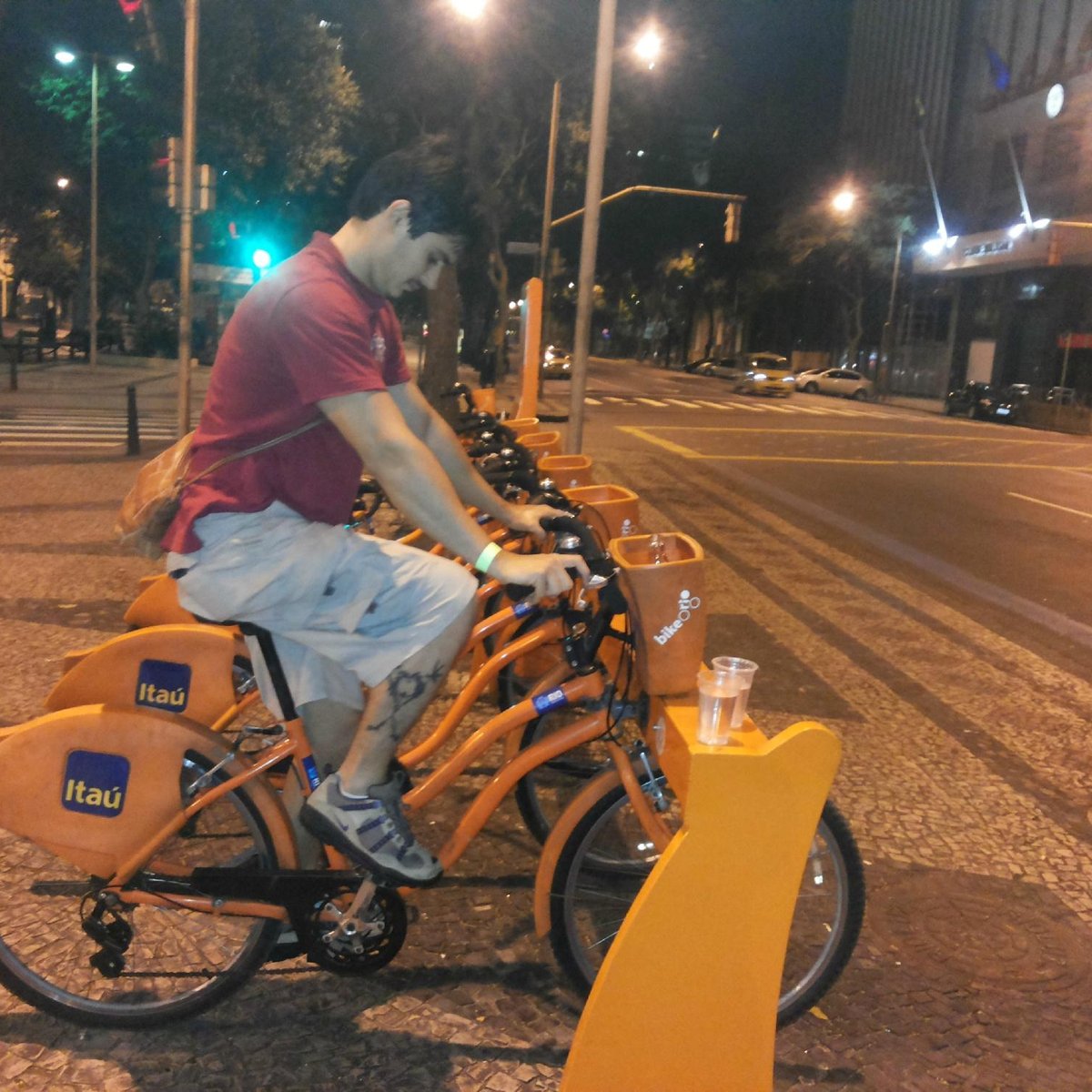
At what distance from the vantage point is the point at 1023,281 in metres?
42.2

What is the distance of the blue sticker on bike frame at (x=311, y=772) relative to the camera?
2684 millimetres

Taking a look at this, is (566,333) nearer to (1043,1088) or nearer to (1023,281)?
(1023,281)

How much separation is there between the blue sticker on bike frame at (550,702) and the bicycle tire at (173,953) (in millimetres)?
729

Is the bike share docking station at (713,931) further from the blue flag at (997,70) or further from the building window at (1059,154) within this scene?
the blue flag at (997,70)

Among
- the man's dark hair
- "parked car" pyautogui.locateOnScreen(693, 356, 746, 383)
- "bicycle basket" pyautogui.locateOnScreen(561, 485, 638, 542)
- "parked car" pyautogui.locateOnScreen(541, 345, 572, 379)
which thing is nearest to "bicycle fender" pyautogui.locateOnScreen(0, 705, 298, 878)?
the man's dark hair

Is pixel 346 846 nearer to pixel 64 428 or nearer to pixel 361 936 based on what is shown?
pixel 361 936

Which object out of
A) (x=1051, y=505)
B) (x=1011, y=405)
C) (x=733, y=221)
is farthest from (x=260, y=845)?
(x=1011, y=405)

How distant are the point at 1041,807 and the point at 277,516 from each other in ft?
11.3

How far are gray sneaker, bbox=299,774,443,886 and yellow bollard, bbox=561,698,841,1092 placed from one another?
56 centimetres

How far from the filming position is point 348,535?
2.61 m

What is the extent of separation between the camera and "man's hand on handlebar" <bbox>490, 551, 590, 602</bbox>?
2.44 metres

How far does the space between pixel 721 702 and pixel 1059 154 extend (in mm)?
Result: 44524

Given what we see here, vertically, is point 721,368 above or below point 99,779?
above

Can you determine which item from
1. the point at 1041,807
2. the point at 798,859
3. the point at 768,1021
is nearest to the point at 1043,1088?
the point at 768,1021
